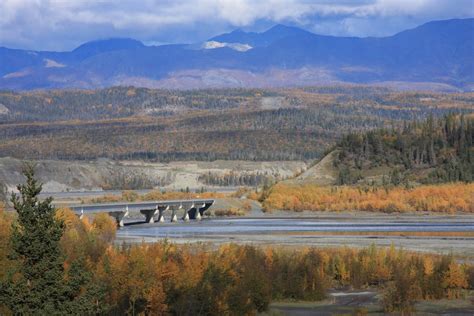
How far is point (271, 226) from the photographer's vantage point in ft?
379

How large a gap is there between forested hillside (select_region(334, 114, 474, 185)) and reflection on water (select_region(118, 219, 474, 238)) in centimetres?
2840

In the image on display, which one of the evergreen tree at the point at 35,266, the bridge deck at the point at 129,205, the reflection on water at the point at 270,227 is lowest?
the reflection on water at the point at 270,227

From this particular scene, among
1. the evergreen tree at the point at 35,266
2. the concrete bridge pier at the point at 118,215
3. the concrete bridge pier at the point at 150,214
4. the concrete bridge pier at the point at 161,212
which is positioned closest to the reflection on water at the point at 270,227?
the concrete bridge pier at the point at 118,215

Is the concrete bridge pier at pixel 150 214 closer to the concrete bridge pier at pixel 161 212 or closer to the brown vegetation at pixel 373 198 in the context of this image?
the concrete bridge pier at pixel 161 212

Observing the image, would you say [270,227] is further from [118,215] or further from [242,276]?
[242,276]

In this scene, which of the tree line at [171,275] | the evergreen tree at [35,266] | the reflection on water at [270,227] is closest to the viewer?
the evergreen tree at [35,266]

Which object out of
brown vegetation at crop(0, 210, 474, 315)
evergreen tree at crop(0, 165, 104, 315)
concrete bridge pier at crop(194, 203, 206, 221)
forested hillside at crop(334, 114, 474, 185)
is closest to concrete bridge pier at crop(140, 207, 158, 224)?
concrete bridge pier at crop(194, 203, 206, 221)

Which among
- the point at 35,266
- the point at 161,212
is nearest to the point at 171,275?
the point at 35,266

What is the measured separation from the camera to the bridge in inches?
4513

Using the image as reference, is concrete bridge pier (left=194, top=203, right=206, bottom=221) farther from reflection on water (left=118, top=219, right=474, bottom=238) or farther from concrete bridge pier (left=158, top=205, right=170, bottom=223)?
reflection on water (left=118, top=219, right=474, bottom=238)

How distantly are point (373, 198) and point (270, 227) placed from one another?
27.5 meters

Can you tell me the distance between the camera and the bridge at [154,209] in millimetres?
114625

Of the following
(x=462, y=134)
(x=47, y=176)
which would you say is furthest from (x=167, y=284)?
(x=47, y=176)

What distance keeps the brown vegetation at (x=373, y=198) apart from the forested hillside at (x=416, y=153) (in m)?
7.33
